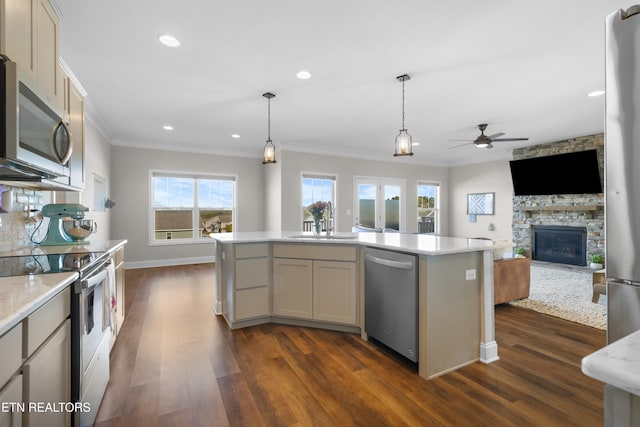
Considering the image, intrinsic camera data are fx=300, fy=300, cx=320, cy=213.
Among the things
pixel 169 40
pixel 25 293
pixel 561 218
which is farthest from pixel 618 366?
pixel 561 218

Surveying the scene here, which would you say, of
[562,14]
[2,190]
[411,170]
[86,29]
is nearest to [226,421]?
[2,190]

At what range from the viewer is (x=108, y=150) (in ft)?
18.5

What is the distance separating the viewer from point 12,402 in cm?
90

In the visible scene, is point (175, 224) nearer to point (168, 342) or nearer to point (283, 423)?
point (168, 342)

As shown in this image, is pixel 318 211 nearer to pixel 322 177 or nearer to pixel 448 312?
pixel 448 312

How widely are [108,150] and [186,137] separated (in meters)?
1.41

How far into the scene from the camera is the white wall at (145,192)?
5.97 m

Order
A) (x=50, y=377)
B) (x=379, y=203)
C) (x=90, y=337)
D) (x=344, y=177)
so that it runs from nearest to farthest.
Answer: (x=50, y=377), (x=90, y=337), (x=344, y=177), (x=379, y=203)

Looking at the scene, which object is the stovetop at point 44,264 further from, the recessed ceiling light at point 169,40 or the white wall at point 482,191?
the white wall at point 482,191

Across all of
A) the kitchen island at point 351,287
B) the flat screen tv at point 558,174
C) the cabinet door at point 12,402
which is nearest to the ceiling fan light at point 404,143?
the kitchen island at point 351,287

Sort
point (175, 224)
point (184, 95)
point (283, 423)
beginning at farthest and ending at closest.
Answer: point (175, 224) → point (184, 95) → point (283, 423)

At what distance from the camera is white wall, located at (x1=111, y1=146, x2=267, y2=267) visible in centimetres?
597

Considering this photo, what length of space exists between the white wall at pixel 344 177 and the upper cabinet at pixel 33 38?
4.46 m

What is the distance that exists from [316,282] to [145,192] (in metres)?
4.95
